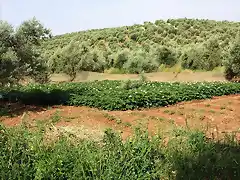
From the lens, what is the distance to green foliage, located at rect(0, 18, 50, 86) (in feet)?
42.9

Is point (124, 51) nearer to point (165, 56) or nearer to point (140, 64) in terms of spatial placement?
point (165, 56)

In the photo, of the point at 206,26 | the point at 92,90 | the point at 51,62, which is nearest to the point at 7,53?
the point at 92,90

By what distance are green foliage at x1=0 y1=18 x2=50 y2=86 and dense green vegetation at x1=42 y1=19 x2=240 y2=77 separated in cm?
583

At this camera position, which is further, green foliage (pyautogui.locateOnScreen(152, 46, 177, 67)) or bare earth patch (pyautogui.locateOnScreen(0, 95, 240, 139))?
green foliage (pyautogui.locateOnScreen(152, 46, 177, 67))

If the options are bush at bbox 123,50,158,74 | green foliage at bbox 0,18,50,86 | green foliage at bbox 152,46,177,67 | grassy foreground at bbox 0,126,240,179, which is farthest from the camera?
green foliage at bbox 152,46,177,67

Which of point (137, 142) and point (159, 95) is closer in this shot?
point (137, 142)

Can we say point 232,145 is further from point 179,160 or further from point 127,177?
point 127,177

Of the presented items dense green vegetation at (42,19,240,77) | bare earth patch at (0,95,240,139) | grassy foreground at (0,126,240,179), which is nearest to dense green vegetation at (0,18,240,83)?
dense green vegetation at (42,19,240,77)

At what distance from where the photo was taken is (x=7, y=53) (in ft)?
42.5

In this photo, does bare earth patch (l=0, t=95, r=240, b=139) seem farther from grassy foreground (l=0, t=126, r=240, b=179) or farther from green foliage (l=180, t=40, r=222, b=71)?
green foliage (l=180, t=40, r=222, b=71)

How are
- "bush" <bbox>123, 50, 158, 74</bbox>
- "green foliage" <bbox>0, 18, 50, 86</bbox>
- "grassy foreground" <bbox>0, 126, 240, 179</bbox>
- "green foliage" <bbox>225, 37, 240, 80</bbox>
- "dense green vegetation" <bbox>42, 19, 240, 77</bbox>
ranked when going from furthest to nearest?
"bush" <bbox>123, 50, 158, 74</bbox>
"dense green vegetation" <bbox>42, 19, 240, 77</bbox>
"green foliage" <bbox>225, 37, 240, 80</bbox>
"green foliage" <bbox>0, 18, 50, 86</bbox>
"grassy foreground" <bbox>0, 126, 240, 179</bbox>

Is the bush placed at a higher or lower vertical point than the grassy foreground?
lower

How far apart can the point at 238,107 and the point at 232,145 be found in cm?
763

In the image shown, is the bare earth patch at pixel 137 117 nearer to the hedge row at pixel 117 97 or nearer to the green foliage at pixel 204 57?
the hedge row at pixel 117 97
